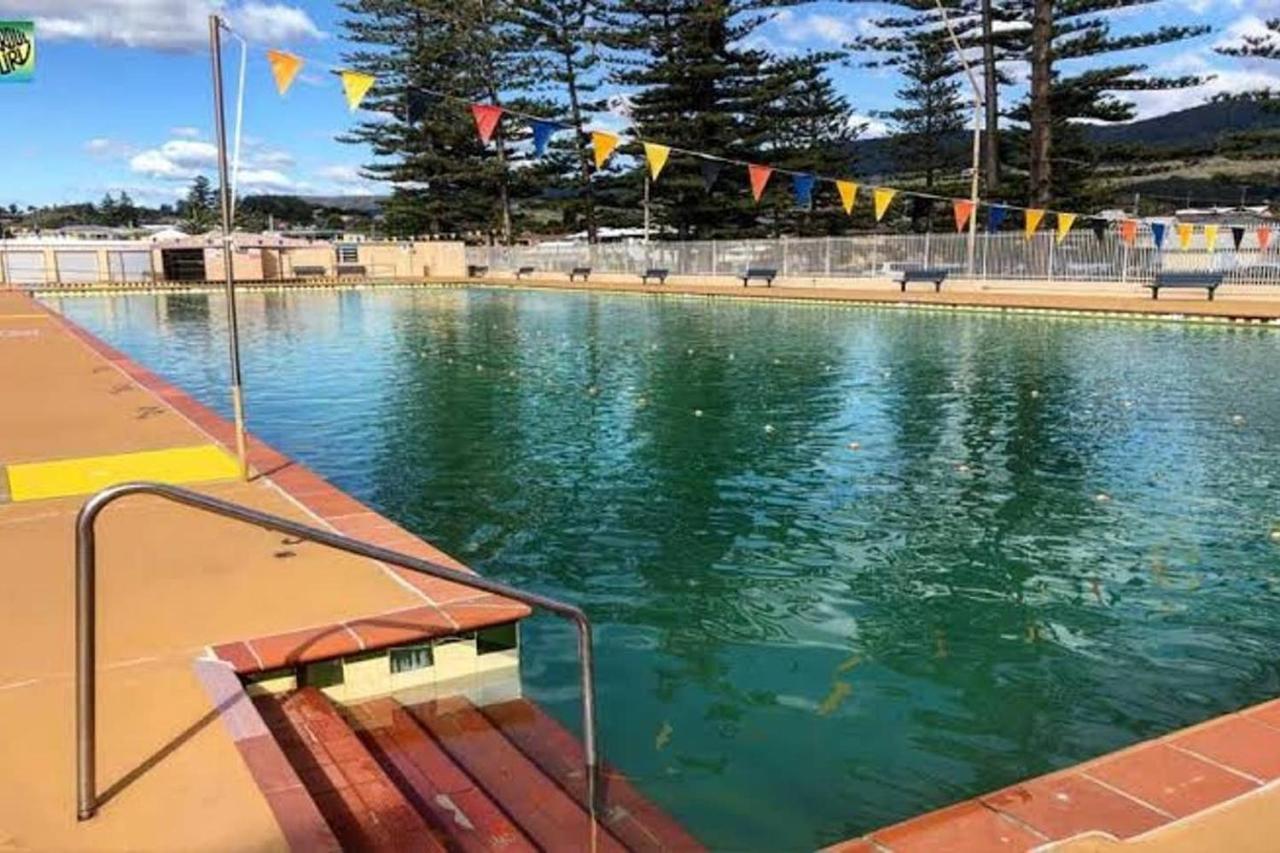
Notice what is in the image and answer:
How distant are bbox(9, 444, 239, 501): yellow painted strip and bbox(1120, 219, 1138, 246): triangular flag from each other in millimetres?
21568

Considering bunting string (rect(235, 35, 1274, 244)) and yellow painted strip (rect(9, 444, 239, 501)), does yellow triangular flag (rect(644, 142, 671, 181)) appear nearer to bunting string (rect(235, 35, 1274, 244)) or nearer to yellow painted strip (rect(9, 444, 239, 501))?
bunting string (rect(235, 35, 1274, 244))

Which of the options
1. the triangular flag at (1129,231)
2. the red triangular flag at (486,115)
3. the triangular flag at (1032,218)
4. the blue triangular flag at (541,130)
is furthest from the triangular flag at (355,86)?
the triangular flag at (1129,231)

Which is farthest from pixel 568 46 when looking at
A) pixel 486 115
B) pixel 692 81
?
pixel 486 115

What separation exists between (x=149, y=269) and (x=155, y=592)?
39.3 metres

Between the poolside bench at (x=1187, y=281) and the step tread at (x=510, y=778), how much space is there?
68.2 feet

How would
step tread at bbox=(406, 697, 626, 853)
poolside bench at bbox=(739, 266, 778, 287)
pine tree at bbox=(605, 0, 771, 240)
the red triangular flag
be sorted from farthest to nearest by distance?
pine tree at bbox=(605, 0, 771, 240) → poolside bench at bbox=(739, 266, 778, 287) → the red triangular flag → step tread at bbox=(406, 697, 626, 853)

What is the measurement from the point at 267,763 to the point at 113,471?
151 inches

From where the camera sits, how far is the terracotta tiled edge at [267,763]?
235 cm

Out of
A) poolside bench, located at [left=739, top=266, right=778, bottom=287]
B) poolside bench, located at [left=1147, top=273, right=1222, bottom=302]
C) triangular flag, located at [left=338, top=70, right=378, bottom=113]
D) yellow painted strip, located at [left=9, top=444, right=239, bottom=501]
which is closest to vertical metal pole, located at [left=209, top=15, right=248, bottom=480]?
yellow painted strip, located at [left=9, top=444, right=239, bottom=501]

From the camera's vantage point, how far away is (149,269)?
38812 millimetres

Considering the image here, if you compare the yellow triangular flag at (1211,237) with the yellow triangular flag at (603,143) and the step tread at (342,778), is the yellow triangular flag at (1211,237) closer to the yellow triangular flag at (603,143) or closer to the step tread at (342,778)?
the yellow triangular flag at (603,143)

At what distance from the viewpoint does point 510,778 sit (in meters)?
3.07

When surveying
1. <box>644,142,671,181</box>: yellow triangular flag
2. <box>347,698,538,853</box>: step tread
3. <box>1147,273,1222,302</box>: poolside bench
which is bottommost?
<box>347,698,538,853</box>: step tread

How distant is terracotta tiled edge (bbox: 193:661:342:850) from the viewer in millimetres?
2354
